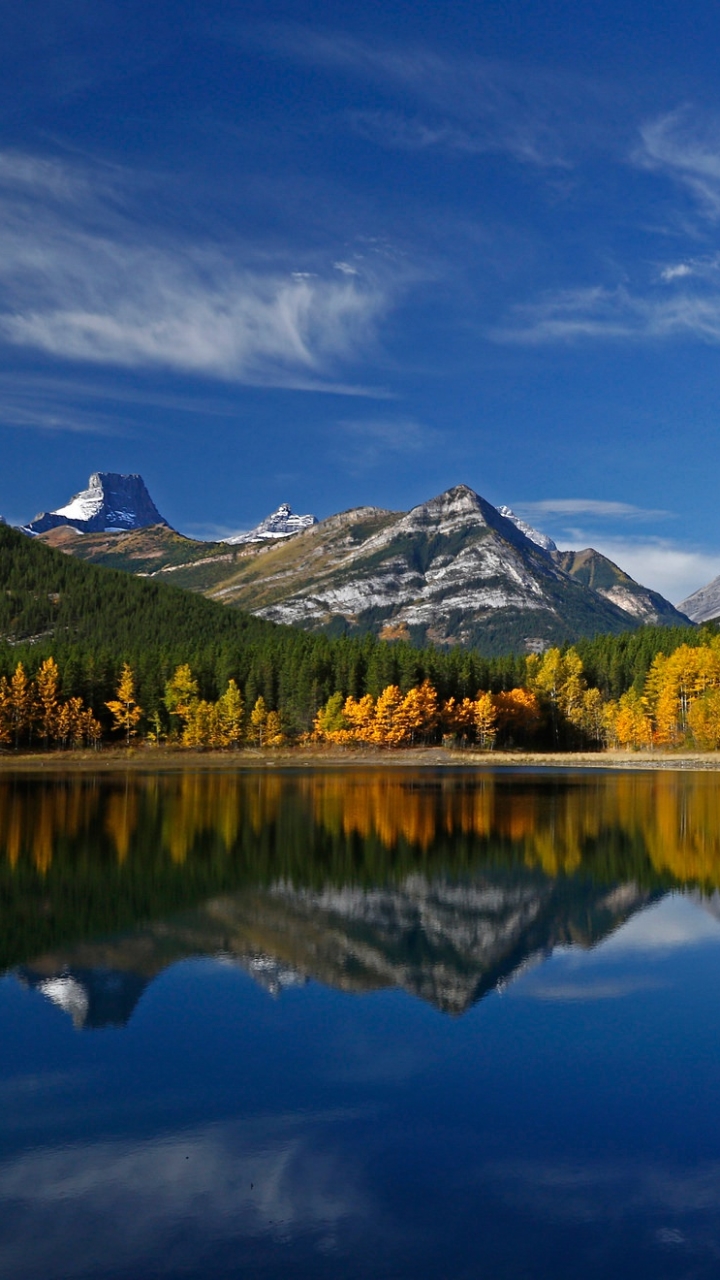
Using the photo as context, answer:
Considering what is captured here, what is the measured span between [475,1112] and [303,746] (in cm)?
16179

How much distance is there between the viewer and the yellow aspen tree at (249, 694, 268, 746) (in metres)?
171

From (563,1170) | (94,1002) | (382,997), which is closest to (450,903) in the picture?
(382,997)

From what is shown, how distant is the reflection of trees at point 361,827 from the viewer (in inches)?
1791

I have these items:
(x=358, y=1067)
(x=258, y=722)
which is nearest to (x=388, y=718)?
(x=258, y=722)

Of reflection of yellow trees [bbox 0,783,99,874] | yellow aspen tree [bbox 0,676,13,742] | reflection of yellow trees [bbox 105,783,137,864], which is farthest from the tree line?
reflection of yellow trees [bbox 105,783,137,864]

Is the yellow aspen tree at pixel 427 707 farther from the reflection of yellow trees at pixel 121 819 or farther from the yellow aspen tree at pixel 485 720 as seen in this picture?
the reflection of yellow trees at pixel 121 819

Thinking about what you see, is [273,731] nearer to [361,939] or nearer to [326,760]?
[326,760]

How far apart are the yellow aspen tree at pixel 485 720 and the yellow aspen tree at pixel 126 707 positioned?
60.9m

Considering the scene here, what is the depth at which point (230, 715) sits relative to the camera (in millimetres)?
169500

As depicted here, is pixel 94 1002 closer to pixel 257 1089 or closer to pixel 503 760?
pixel 257 1089

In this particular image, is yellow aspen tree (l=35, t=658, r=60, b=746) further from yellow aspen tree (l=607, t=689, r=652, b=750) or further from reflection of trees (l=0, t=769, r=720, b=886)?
yellow aspen tree (l=607, t=689, r=652, b=750)

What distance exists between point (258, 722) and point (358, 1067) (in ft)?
502

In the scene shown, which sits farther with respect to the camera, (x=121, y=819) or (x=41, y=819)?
(x=121, y=819)

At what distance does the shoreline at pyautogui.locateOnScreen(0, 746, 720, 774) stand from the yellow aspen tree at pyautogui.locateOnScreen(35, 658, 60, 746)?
197 inches
